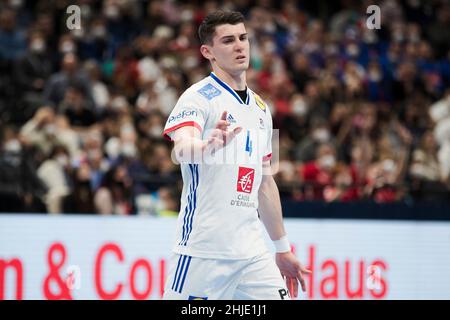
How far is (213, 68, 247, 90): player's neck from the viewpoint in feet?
22.1

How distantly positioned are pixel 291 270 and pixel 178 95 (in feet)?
28.6

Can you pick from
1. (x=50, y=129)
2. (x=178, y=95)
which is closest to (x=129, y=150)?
(x=50, y=129)

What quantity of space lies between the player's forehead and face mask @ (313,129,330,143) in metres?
8.18

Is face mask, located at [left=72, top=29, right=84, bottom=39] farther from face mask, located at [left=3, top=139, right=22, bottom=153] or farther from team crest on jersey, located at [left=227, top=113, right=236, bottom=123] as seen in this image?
team crest on jersey, located at [left=227, top=113, right=236, bottom=123]

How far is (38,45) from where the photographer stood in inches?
609

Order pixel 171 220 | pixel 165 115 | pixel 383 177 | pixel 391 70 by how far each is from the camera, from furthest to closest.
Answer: pixel 391 70
pixel 165 115
pixel 383 177
pixel 171 220

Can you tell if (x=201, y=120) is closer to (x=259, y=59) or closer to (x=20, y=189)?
(x=20, y=189)

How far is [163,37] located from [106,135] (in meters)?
3.62

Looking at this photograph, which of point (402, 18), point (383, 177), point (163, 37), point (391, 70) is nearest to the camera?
point (383, 177)

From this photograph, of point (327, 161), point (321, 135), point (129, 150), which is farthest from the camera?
point (321, 135)

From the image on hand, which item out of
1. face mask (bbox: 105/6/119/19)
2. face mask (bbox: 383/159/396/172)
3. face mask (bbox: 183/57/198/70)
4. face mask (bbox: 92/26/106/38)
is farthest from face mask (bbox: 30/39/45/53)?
face mask (bbox: 383/159/396/172)

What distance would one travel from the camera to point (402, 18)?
1978 centimetres

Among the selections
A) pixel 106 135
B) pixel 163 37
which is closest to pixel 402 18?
pixel 163 37

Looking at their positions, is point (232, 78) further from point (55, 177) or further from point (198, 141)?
point (55, 177)
